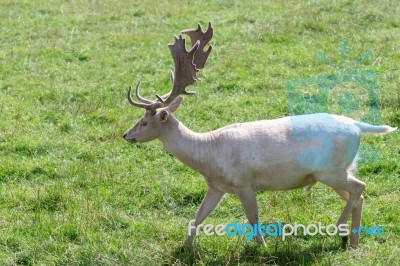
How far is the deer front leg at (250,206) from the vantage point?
7.34m

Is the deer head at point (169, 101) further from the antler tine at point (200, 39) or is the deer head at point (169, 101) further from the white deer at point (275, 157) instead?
the antler tine at point (200, 39)

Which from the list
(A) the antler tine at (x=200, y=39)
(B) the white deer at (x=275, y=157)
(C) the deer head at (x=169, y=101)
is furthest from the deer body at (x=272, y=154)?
(A) the antler tine at (x=200, y=39)

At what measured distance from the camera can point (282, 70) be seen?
13.3m

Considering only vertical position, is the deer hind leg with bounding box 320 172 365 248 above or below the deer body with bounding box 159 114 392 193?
below

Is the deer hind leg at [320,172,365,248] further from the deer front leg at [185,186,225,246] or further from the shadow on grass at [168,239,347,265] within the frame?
the deer front leg at [185,186,225,246]

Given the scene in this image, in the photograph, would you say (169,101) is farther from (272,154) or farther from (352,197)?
(352,197)

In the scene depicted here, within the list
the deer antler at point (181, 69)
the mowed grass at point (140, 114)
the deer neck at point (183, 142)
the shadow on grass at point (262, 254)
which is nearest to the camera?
the shadow on grass at point (262, 254)

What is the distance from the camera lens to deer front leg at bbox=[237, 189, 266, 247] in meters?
7.34

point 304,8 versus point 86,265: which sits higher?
point 304,8

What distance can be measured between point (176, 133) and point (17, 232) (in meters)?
1.90

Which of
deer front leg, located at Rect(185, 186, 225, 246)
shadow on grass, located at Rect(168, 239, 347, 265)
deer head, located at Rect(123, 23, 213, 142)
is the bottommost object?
shadow on grass, located at Rect(168, 239, 347, 265)

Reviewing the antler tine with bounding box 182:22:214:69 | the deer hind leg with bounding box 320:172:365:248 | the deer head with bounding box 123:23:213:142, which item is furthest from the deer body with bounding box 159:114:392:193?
the antler tine with bounding box 182:22:214:69

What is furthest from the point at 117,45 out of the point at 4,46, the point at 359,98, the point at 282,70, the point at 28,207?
the point at 28,207

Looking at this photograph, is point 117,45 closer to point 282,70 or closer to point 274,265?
point 282,70
